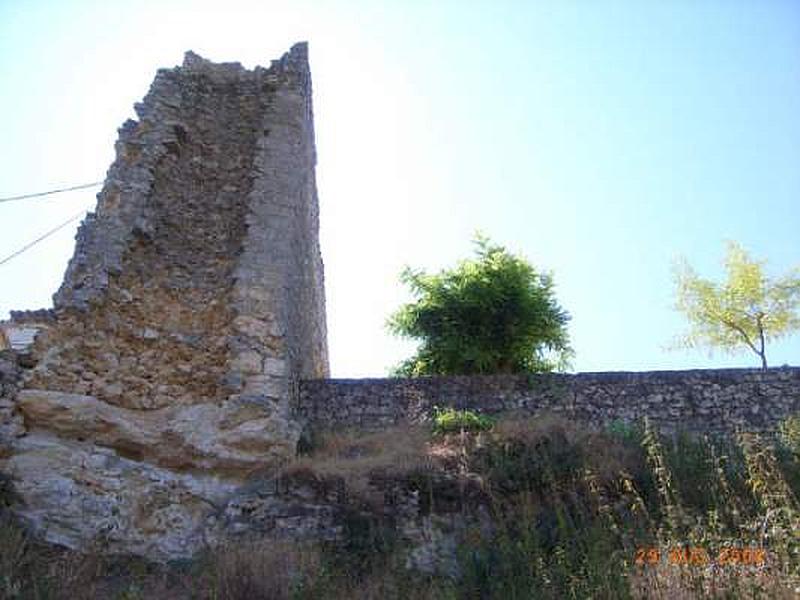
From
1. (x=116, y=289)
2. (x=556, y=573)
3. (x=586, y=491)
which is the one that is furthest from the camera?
(x=116, y=289)

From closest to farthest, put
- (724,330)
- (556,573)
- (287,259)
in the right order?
(556,573) < (287,259) < (724,330)

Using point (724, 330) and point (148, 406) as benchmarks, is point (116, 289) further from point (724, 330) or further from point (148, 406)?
point (724, 330)

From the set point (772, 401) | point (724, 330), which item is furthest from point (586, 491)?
point (724, 330)

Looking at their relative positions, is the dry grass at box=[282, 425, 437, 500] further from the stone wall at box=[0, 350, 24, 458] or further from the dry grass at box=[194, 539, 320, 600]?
the stone wall at box=[0, 350, 24, 458]

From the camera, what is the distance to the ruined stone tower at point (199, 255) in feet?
25.0

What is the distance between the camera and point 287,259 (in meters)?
8.84

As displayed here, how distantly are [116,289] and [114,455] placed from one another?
6.27 ft

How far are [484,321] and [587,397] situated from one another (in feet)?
7.89

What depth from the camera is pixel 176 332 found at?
8.03 m

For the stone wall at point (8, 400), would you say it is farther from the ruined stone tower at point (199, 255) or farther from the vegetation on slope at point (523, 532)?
the vegetation on slope at point (523, 532)

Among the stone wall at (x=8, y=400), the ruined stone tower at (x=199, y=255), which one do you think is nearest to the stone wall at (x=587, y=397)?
the ruined stone tower at (x=199, y=255)

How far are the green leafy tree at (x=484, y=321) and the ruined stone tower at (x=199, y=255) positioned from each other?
5.56 ft

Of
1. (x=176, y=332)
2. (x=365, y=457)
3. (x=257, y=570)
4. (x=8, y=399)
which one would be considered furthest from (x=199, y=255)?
(x=257, y=570)
